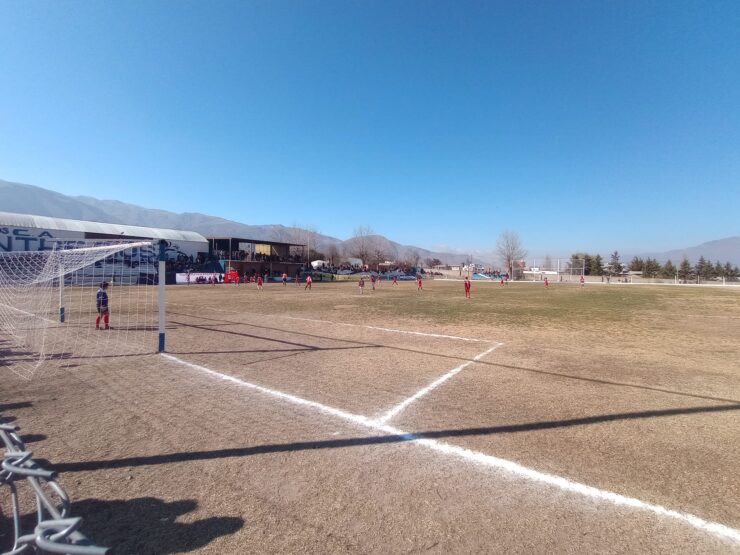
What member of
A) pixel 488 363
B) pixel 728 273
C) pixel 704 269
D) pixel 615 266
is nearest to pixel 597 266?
pixel 615 266

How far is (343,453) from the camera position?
4.01 metres

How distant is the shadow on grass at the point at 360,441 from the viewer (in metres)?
3.77

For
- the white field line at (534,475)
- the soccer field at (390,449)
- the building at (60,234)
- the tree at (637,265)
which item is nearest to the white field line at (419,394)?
the soccer field at (390,449)

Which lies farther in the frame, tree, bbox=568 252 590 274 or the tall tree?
tree, bbox=568 252 590 274

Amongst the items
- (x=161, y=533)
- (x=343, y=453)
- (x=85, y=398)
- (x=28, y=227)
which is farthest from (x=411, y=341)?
(x=28, y=227)

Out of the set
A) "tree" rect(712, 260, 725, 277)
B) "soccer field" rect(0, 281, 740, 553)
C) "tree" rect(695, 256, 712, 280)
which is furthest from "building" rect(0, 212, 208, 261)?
"tree" rect(712, 260, 725, 277)

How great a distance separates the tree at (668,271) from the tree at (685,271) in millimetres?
1308

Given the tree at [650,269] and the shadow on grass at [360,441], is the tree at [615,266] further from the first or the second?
the shadow on grass at [360,441]

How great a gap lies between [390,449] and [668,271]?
4386 inches

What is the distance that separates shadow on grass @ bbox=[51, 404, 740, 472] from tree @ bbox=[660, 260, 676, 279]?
105m

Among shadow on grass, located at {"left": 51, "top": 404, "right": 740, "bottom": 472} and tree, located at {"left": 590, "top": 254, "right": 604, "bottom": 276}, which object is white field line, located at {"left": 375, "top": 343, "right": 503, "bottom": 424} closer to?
shadow on grass, located at {"left": 51, "top": 404, "right": 740, "bottom": 472}

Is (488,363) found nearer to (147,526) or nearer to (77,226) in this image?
(147,526)

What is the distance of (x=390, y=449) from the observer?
13.5 feet

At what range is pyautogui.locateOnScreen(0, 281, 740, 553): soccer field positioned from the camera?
2805 millimetres
